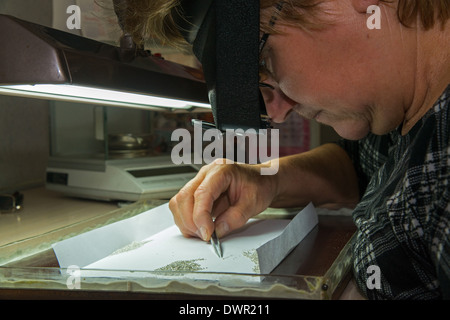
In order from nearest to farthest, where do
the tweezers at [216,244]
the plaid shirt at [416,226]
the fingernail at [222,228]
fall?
the plaid shirt at [416,226]
the tweezers at [216,244]
the fingernail at [222,228]

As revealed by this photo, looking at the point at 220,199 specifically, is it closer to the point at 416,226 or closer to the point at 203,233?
the point at 203,233

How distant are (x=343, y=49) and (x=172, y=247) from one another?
0.49m

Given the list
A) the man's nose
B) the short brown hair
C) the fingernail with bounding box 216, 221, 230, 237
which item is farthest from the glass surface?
the short brown hair

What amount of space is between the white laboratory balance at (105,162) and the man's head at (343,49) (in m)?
0.68

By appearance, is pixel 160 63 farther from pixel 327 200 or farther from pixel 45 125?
pixel 45 125

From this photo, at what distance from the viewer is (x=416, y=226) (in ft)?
2.02

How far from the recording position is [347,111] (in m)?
0.80

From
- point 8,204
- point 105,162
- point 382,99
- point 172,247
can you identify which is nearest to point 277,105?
point 382,99

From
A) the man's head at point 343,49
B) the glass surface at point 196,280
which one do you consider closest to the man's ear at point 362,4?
the man's head at point 343,49

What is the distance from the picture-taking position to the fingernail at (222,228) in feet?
3.10

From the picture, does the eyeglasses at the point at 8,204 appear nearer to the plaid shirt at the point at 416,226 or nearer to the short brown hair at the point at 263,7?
the short brown hair at the point at 263,7

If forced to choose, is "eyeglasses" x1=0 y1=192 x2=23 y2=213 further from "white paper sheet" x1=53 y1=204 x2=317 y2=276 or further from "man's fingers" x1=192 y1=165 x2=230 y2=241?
"man's fingers" x1=192 y1=165 x2=230 y2=241

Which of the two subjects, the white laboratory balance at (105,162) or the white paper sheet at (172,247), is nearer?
the white paper sheet at (172,247)
